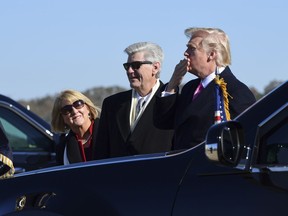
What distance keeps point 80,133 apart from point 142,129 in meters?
1.15

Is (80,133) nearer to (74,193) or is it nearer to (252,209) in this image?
(74,193)

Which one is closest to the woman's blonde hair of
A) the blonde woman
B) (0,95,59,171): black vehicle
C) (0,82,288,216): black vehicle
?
the blonde woman

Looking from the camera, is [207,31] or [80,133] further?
[80,133]

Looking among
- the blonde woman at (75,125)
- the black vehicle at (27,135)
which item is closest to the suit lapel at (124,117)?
the blonde woman at (75,125)

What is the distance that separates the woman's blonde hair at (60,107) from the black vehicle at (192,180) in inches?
109

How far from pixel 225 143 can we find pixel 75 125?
3.69 metres

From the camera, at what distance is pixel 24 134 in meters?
10.2

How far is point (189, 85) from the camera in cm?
640

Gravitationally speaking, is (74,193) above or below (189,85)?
below

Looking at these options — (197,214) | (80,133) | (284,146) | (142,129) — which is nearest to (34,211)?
(197,214)

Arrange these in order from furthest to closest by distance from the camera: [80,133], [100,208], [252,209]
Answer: [80,133] → [100,208] → [252,209]

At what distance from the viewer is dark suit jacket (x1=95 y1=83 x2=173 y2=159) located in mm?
6945

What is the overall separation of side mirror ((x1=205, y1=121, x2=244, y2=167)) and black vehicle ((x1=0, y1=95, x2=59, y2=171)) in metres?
5.55

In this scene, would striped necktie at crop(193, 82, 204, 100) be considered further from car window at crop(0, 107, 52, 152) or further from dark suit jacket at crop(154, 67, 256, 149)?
car window at crop(0, 107, 52, 152)
